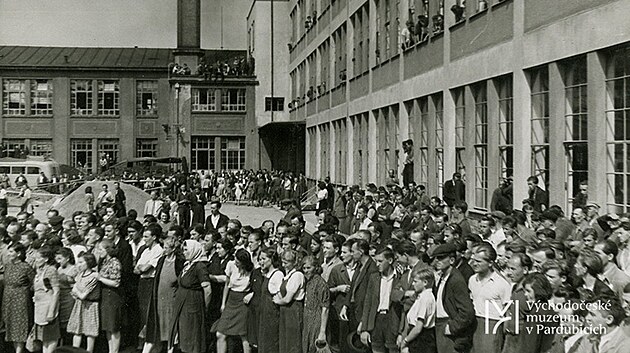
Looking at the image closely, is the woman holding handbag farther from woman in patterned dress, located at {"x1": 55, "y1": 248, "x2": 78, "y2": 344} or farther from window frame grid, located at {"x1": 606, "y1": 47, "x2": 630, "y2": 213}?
window frame grid, located at {"x1": 606, "y1": 47, "x2": 630, "y2": 213}

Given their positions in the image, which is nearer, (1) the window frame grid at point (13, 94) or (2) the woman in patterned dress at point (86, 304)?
(2) the woman in patterned dress at point (86, 304)

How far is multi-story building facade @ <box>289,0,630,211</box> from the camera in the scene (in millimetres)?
12969

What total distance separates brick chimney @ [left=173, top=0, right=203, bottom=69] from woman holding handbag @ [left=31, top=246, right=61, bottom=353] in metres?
49.4

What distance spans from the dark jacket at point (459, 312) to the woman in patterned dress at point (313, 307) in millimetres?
1721

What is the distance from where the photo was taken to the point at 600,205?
13.0 m

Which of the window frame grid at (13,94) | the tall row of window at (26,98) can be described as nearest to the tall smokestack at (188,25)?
the tall row of window at (26,98)

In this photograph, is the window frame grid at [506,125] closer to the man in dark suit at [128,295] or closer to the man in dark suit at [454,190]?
the man in dark suit at [454,190]

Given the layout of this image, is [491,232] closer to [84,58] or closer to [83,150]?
[83,150]

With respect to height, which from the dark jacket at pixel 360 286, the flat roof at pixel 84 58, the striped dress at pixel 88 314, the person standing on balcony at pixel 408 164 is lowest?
the striped dress at pixel 88 314

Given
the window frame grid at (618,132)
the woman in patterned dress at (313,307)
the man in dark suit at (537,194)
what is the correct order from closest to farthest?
the woman in patterned dress at (313,307)
the window frame grid at (618,132)
the man in dark suit at (537,194)

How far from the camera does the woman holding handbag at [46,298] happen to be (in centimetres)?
984

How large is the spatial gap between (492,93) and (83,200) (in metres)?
19.6

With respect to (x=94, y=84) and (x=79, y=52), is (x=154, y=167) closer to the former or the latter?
(x=94, y=84)

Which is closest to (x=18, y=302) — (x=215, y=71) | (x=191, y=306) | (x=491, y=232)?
(x=191, y=306)
